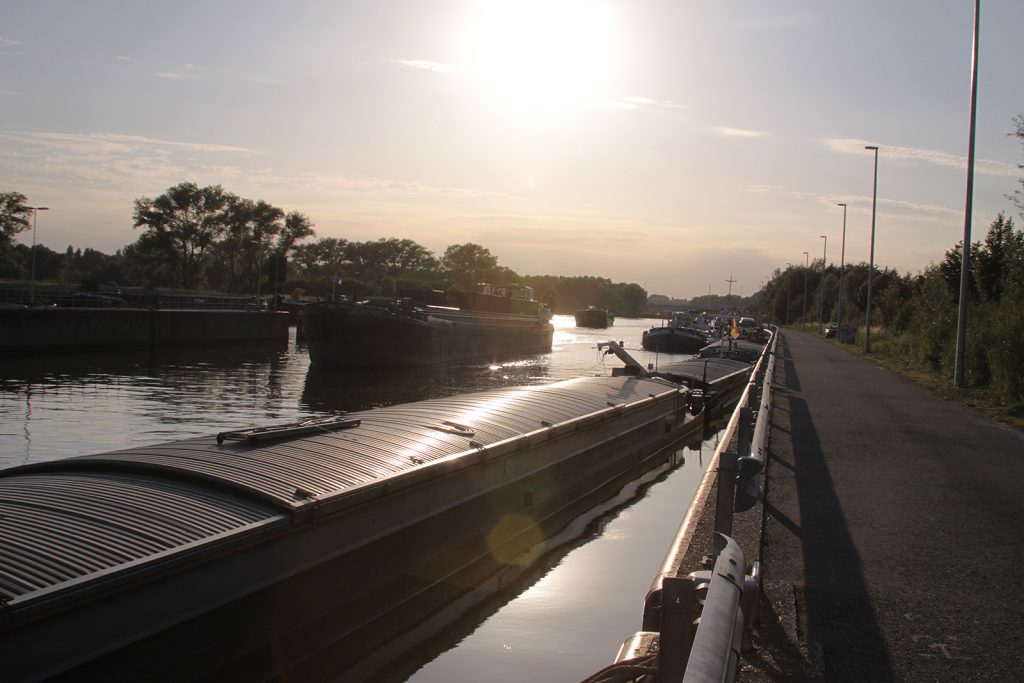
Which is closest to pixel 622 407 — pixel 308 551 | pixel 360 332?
pixel 308 551

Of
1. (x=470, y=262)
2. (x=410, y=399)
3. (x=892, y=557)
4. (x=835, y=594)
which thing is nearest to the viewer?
(x=835, y=594)

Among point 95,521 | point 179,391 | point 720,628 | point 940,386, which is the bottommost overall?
point 179,391

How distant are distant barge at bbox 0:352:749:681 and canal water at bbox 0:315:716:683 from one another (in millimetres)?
788

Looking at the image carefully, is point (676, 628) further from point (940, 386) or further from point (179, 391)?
point (179, 391)

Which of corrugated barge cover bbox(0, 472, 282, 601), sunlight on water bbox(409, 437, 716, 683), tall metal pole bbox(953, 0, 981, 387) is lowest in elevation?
sunlight on water bbox(409, 437, 716, 683)

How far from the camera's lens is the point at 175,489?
27.5ft

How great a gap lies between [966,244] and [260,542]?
2609 centimetres

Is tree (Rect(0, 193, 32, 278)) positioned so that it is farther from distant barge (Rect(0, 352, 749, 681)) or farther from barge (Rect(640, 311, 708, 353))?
distant barge (Rect(0, 352, 749, 681))

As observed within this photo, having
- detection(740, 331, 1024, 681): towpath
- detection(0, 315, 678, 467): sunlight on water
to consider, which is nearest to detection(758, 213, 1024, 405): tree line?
detection(740, 331, 1024, 681): towpath

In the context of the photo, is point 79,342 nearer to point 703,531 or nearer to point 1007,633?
point 703,531

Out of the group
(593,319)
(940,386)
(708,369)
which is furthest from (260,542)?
(593,319)

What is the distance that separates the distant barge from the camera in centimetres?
636

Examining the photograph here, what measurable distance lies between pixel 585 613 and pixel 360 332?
33.7 meters

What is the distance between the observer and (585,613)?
9930mm
